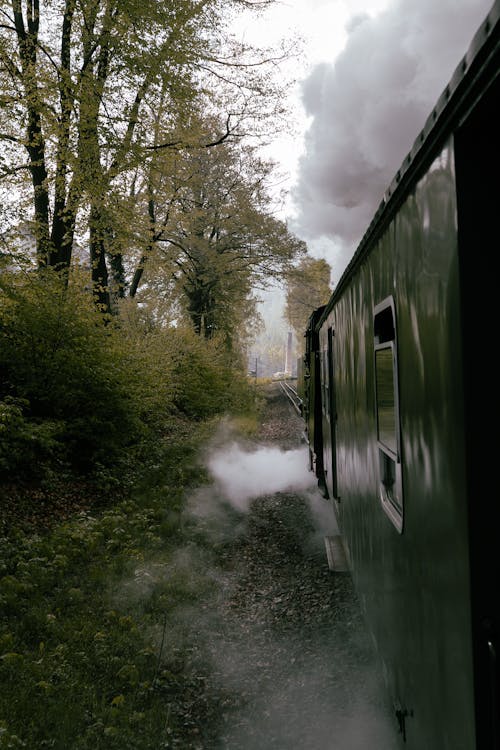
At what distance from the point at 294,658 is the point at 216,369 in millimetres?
16739

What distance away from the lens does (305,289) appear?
91.2 ft

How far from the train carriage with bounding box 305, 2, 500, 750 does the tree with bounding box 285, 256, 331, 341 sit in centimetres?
2101

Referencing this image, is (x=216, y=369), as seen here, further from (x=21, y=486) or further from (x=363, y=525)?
(x=363, y=525)

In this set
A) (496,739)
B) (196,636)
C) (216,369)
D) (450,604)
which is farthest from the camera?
(216,369)

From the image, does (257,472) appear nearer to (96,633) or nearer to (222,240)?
(96,633)

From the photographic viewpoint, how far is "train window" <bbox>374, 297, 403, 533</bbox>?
2.37 meters

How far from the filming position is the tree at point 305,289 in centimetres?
2480

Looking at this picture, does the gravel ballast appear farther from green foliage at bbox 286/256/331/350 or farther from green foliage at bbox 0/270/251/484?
green foliage at bbox 286/256/331/350

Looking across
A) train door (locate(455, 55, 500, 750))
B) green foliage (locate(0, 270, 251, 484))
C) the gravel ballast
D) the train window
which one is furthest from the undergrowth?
train door (locate(455, 55, 500, 750))

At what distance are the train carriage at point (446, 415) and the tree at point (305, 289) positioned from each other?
21.0m

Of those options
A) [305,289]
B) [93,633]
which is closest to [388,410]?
[93,633]

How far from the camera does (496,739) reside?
1325 mm

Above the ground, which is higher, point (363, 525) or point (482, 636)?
point (482, 636)

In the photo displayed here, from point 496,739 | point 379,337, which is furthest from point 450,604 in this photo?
point 379,337
